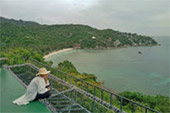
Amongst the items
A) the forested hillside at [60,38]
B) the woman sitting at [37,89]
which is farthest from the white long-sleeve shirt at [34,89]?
the forested hillside at [60,38]

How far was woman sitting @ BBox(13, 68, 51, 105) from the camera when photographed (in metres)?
3.02

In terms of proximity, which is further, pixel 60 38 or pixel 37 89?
pixel 60 38

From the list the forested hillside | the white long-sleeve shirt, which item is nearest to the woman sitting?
the white long-sleeve shirt

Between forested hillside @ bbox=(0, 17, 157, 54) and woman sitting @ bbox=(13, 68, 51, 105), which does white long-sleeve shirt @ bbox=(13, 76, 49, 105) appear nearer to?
woman sitting @ bbox=(13, 68, 51, 105)

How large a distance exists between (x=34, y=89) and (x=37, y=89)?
0.06 m

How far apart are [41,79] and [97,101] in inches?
53.5

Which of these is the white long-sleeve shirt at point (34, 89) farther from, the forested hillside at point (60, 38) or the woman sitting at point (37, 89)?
the forested hillside at point (60, 38)

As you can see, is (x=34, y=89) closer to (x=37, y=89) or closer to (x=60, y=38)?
(x=37, y=89)

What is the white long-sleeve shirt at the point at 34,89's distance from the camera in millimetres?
3010

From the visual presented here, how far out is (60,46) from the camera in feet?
144

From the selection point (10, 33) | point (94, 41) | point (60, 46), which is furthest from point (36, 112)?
point (94, 41)

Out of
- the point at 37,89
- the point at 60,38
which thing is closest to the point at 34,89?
the point at 37,89

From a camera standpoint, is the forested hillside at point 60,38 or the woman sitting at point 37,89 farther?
the forested hillside at point 60,38

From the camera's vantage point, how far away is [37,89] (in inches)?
122
